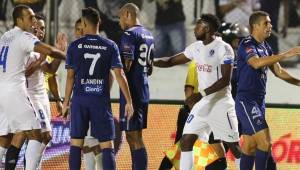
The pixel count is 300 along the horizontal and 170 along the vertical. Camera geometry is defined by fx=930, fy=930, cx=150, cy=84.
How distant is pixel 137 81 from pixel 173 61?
0.51 metres

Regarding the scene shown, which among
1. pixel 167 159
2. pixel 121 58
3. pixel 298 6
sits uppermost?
pixel 298 6

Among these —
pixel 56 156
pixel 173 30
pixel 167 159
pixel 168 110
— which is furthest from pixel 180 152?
pixel 173 30

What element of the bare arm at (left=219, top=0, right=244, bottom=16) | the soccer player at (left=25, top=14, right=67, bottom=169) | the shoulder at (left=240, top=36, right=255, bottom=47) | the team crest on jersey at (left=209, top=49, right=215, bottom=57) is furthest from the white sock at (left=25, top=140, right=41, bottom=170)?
the bare arm at (left=219, top=0, right=244, bottom=16)

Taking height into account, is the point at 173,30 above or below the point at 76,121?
above

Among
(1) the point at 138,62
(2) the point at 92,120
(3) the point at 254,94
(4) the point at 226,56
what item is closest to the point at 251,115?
(3) the point at 254,94

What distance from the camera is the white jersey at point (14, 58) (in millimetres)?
9797

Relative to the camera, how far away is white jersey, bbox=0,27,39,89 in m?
9.80

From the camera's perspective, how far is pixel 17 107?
32.3 ft

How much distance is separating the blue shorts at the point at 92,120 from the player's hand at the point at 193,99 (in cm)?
121

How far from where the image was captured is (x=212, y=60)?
10023 mm

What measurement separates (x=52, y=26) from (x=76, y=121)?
4.53m

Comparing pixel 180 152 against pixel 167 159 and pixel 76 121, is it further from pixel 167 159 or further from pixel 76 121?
pixel 76 121

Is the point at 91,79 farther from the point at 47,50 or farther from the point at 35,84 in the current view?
the point at 35,84

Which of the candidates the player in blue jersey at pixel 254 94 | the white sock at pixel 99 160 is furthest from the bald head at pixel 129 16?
the white sock at pixel 99 160
